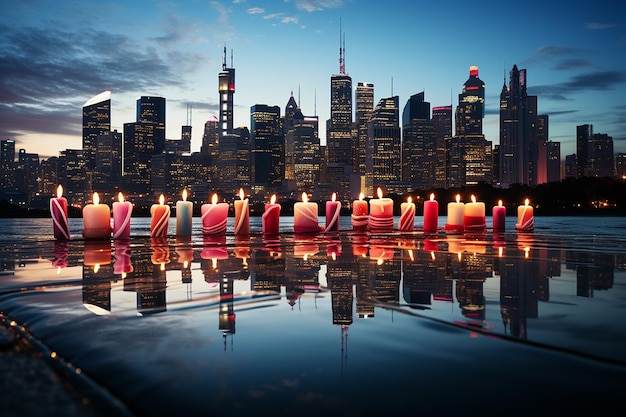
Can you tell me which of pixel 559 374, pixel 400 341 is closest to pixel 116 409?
pixel 400 341

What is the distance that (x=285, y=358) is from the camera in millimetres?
1648

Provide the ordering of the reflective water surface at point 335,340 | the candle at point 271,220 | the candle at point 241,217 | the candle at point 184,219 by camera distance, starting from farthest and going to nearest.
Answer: the candle at point 271,220 → the candle at point 184,219 → the candle at point 241,217 → the reflective water surface at point 335,340

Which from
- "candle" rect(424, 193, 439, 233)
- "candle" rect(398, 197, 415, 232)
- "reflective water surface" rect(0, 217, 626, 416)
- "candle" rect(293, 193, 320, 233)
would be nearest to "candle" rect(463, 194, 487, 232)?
"candle" rect(424, 193, 439, 233)

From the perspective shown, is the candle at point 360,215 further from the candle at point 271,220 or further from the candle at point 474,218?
the candle at point 474,218

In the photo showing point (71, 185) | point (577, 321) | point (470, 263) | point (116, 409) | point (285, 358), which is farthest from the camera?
point (71, 185)

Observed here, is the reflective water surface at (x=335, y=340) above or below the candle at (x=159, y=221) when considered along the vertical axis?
below

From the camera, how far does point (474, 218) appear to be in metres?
13.5

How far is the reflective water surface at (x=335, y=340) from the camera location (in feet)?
4.25

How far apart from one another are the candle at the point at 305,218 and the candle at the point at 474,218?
414 cm

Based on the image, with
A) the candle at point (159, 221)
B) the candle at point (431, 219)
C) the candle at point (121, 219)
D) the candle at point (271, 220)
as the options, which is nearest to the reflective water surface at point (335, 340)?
the candle at point (121, 219)

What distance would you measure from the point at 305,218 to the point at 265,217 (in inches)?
36.4

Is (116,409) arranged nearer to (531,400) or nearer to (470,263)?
(531,400)

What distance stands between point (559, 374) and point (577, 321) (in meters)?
0.92

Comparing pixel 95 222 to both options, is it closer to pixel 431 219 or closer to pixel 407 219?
pixel 407 219
